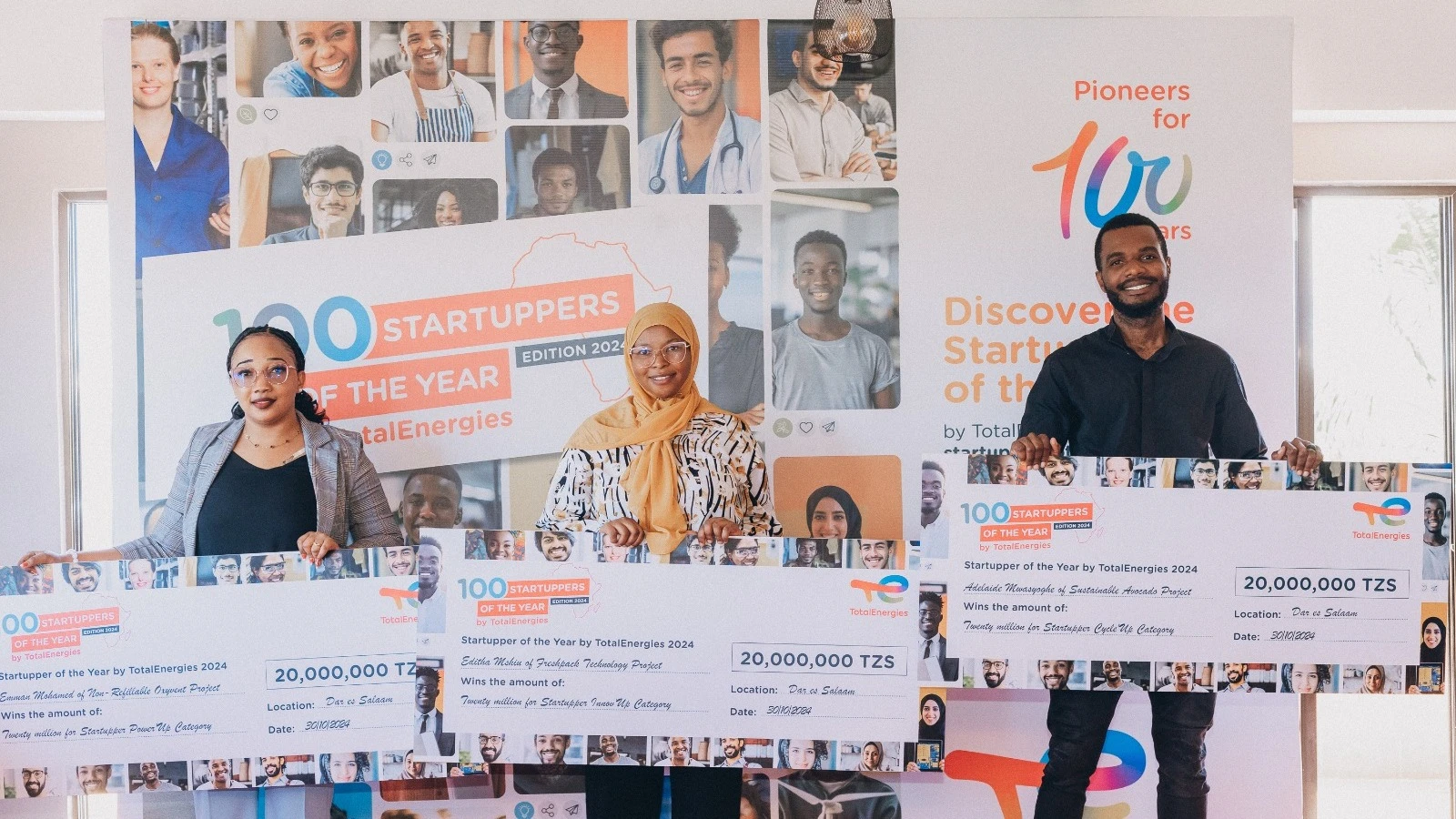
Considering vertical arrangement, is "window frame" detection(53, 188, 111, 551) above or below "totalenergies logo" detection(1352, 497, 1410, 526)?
above

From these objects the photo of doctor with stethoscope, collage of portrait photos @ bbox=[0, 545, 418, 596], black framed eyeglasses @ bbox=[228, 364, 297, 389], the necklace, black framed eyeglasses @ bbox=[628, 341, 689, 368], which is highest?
the photo of doctor with stethoscope

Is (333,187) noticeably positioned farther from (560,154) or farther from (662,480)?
(662,480)

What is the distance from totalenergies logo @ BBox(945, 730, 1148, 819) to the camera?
3342 mm

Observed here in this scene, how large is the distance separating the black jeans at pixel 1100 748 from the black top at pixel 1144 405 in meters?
0.68

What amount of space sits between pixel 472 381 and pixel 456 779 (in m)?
1.24

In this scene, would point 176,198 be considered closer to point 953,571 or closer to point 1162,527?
point 953,571

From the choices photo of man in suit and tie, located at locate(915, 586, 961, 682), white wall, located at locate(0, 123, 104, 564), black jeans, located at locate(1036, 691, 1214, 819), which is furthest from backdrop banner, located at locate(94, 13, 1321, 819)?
photo of man in suit and tie, located at locate(915, 586, 961, 682)

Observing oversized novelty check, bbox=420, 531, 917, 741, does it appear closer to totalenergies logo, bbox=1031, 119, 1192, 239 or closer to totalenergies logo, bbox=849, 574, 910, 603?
totalenergies logo, bbox=849, 574, 910, 603

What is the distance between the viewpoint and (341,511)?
9.21 feet

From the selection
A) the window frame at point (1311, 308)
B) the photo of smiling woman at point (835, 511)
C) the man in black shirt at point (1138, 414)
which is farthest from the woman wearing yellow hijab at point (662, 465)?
the window frame at point (1311, 308)

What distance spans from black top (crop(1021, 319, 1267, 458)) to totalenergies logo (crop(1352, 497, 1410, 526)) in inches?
11.3

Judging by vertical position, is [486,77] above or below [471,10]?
below

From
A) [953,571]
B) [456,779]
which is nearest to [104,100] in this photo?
[456,779]

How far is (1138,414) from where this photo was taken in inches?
115
